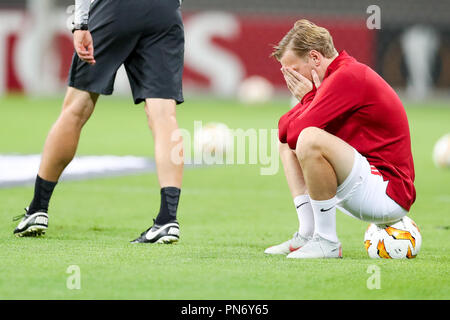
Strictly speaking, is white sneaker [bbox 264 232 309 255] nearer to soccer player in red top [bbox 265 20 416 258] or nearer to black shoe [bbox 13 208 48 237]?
soccer player in red top [bbox 265 20 416 258]

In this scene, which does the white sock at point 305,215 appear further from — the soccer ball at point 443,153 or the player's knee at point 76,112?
the soccer ball at point 443,153

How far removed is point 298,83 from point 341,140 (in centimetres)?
45

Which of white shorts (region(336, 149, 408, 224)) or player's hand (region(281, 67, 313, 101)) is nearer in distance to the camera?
white shorts (region(336, 149, 408, 224))

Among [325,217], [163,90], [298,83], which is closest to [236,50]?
[163,90]

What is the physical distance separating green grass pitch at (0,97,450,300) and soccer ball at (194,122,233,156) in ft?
1.74

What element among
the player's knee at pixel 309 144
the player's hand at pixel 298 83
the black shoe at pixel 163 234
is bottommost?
the black shoe at pixel 163 234

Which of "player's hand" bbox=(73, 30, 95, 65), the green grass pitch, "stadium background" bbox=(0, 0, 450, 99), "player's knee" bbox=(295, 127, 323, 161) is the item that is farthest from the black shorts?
"stadium background" bbox=(0, 0, 450, 99)

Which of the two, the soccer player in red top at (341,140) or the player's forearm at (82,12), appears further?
the player's forearm at (82,12)

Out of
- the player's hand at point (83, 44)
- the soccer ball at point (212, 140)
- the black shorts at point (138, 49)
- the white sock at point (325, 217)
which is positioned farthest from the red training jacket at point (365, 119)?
the soccer ball at point (212, 140)

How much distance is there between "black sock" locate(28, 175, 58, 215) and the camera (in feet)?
17.5

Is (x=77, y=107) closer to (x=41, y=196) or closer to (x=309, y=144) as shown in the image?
(x=41, y=196)

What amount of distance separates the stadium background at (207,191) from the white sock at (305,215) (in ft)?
0.76

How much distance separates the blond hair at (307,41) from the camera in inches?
182

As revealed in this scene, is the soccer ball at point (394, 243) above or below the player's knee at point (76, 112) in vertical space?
below
